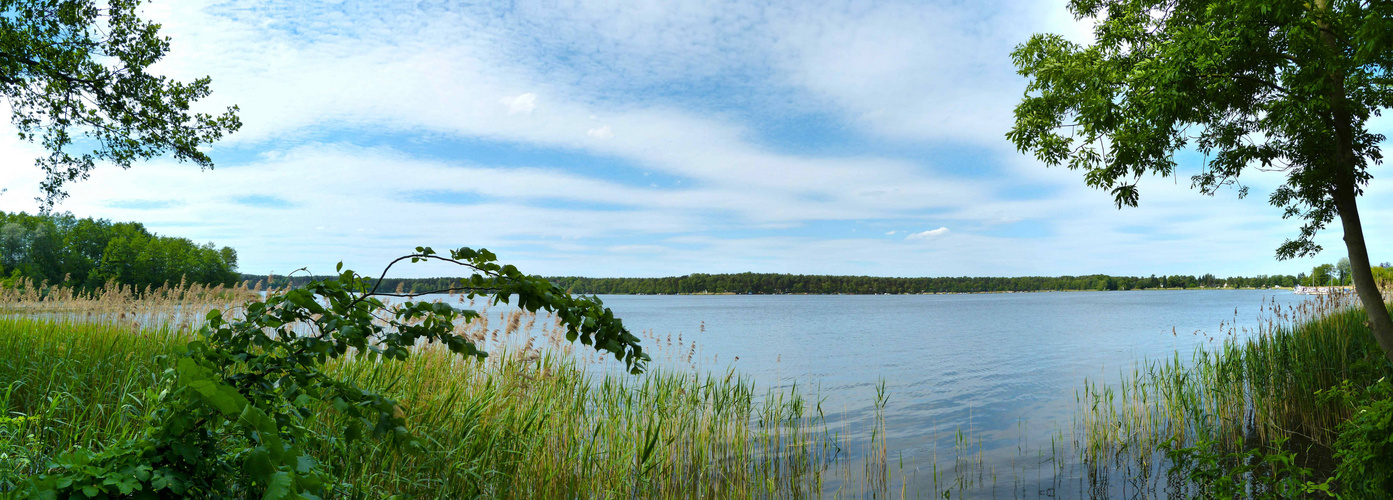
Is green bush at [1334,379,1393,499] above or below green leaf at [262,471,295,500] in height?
below

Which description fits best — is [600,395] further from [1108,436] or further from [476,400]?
[1108,436]

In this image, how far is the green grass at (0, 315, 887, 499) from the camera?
437 centimetres

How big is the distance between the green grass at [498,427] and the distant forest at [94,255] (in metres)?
51.6

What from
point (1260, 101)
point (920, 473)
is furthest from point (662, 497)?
point (1260, 101)

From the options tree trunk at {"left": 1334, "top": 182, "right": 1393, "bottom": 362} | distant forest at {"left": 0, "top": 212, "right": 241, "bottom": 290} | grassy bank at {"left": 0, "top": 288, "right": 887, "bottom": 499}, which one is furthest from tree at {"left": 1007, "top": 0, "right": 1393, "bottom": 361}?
distant forest at {"left": 0, "top": 212, "right": 241, "bottom": 290}

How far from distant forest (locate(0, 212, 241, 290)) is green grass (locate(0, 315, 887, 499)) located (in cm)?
5164

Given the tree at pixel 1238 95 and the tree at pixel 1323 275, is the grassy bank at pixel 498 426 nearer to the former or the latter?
the tree at pixel 1238 95

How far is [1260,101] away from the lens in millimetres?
8773

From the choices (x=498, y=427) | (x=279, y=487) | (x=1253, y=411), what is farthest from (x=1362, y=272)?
(x=279, y=487)

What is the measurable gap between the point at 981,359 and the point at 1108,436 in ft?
35.7

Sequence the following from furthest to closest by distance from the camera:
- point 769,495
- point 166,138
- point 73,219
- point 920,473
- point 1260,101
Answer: point 73,219, point 166,138, point 1260,101, point 920,473, point 769,495

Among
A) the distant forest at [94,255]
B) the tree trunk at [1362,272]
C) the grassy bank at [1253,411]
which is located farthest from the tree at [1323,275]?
the distant forest at [94,255]

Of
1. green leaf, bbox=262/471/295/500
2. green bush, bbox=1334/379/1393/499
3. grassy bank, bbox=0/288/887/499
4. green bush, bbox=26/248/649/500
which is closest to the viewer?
green leaf, bbox=262/471/295/500

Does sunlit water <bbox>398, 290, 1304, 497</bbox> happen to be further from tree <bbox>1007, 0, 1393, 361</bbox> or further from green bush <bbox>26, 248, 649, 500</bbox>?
green bush <bbox>26, 248, 649, 500</bbox>
